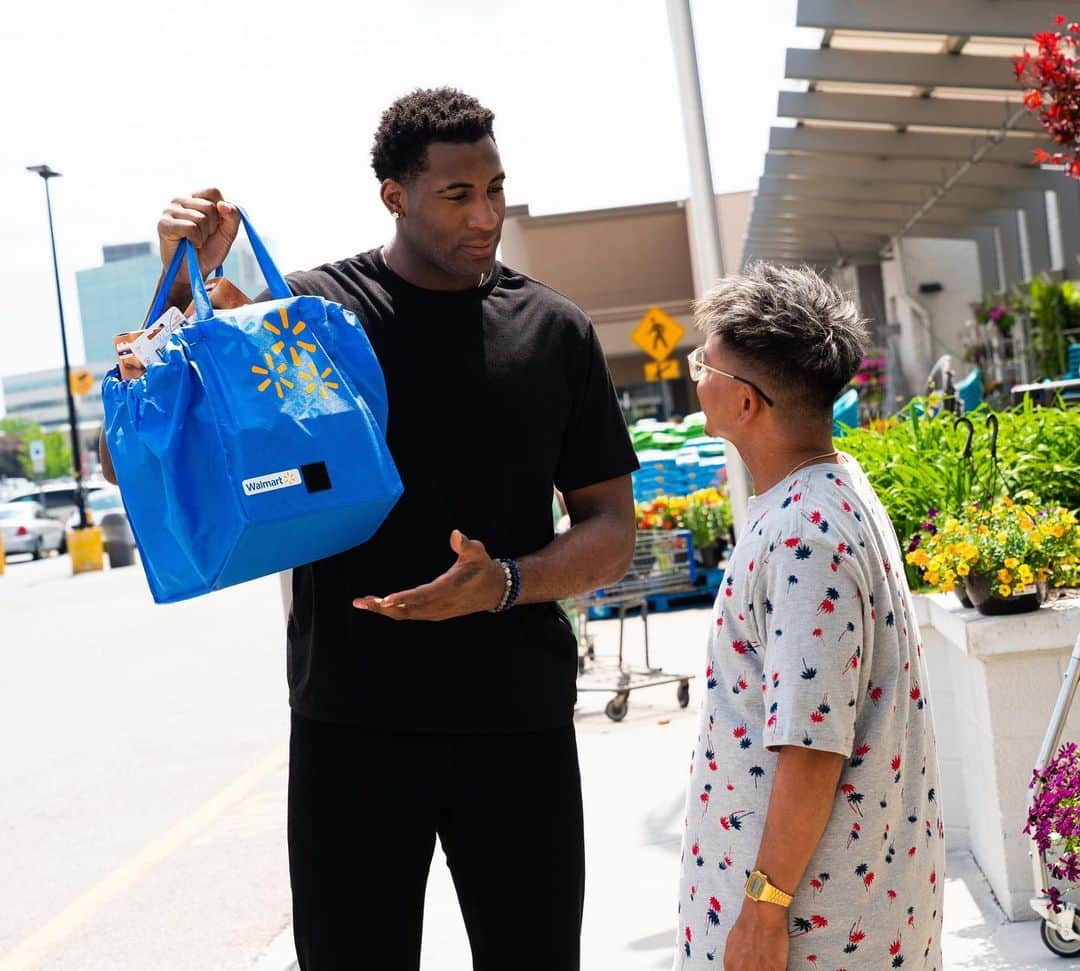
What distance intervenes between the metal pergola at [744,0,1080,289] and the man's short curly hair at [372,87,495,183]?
1221cm

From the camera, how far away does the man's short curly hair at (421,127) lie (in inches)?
110

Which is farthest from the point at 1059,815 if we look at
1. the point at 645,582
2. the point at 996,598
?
the point at 645,582

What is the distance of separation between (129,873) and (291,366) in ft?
16.2

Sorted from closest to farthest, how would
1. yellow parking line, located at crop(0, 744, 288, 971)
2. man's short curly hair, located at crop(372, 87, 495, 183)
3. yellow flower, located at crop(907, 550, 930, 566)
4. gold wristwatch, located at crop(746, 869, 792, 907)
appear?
gold wristwatch, located at crop(746, 869, 792, 907), man's short curly hair, located at crop(372, 87, 495, 183), yellow flower, located at crop(907, 550, 930, 566), yellow parking line, located at crop(0, 744, 288, 971)

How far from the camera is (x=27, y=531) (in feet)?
139

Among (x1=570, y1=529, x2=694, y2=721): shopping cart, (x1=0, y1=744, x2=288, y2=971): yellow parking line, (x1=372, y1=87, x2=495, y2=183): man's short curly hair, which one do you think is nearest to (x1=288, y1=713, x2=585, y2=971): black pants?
(x1=372, y1=87, x2=495, y2=183): man's short curly hair

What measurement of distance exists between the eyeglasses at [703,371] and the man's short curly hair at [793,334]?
0.06 ft

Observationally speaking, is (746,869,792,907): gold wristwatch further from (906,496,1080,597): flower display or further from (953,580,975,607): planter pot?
(953,580,975,607): planter pot

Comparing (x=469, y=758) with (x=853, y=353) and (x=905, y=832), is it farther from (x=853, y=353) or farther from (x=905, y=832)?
(x=853, y=353)

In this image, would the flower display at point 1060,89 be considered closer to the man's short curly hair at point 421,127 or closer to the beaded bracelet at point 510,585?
the man's short curly hair at point 421,127

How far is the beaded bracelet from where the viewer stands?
264cm

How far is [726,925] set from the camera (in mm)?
2303

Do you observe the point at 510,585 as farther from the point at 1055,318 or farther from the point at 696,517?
the point at 1055,318

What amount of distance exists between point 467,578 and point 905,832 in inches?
31.7
